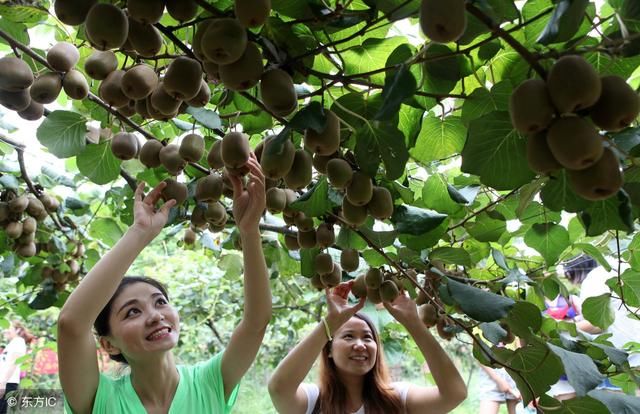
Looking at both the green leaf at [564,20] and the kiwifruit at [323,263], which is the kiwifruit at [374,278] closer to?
the kiwifruit at [323,263]

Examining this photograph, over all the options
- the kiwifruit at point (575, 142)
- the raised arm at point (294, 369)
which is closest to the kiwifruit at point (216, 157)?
the kiwifruit at point (575, 142)

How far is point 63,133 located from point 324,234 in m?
0.54

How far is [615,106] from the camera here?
1.71 ft

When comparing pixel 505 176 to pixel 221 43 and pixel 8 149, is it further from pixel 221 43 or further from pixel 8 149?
pixel 8 149

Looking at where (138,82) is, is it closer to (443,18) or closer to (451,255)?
(443,18)

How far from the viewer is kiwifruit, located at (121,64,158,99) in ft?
2.55

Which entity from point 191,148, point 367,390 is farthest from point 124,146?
point 367,390

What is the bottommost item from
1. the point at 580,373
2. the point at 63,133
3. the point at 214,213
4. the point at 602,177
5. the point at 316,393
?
the point at 580,373

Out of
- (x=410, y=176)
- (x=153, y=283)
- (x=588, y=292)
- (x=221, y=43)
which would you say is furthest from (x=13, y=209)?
(x=588, y=292)

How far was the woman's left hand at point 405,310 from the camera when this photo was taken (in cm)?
154

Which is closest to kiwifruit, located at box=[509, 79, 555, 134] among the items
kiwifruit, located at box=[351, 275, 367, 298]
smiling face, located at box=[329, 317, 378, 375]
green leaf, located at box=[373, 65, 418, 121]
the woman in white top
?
green leaf, located at box=[373, 65, 418, 121]

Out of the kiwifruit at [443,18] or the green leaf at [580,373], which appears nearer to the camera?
the kiwifruit at [443,18]

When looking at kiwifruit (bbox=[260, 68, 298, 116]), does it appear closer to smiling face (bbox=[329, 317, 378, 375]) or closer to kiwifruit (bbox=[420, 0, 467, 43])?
kiwifruit (bbox=[420, 0, 467, 43])

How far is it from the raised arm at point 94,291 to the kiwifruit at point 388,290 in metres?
0.50
